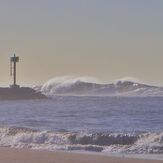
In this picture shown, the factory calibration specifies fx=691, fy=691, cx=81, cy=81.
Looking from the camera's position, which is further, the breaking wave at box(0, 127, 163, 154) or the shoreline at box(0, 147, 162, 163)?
the breaking wave at box(0, 127, 163, 154)

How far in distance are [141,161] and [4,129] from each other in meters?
16.6

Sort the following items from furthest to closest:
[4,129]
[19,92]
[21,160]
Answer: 1. [19,92]
2. [4,129]
3. [21,160]

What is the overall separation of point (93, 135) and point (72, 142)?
4.55 feet

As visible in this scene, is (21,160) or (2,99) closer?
(21,160)

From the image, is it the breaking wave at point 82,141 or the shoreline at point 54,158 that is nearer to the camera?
the shoreline at point 54,158

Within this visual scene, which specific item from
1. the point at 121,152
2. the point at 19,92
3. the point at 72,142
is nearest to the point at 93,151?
the point at 121,152

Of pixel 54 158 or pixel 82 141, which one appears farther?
pixel 82 141

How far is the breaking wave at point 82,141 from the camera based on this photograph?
2676cm

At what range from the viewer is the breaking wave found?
87.8 feet

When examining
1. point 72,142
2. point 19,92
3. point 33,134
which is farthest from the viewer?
point 19,92

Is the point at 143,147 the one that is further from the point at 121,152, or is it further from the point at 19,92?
the point at 19,92

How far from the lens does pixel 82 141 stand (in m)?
30.6

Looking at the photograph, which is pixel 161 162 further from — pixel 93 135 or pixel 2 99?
pixel 2 99

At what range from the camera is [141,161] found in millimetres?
20328
